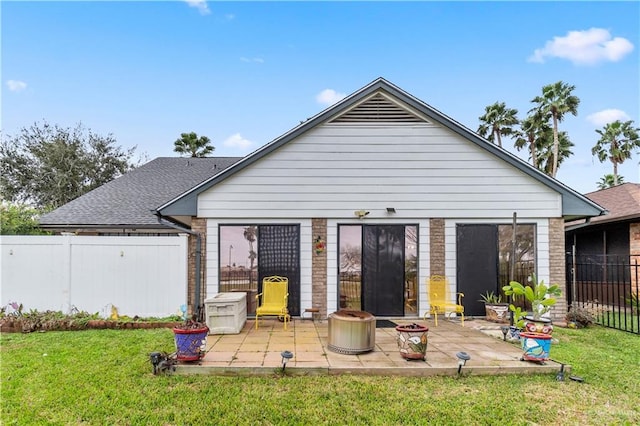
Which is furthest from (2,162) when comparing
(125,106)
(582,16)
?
(582,16)

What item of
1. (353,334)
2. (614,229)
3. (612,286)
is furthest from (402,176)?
(614,229)

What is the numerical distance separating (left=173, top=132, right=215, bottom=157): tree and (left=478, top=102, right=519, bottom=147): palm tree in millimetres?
21004

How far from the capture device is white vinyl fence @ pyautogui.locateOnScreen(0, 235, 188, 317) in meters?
7.00

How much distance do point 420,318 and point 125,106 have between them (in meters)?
14.7

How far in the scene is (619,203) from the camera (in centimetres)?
1161

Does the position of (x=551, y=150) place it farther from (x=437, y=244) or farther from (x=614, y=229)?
(x=437, y=244)

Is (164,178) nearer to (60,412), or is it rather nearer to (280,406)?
(60,412)

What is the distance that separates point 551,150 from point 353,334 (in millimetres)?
Answer: 24982

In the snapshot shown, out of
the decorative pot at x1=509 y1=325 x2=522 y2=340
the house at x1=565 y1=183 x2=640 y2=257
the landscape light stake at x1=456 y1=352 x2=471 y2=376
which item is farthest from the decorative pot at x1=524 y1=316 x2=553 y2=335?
the house at x1=565 y1=183 x2=640 y2=257

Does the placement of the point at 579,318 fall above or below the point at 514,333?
below

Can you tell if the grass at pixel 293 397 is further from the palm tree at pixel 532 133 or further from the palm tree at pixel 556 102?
the palm tree at pixel 532 133

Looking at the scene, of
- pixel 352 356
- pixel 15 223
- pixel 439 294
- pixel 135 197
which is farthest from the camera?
pixel 135 197

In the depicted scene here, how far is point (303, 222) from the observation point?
7.58m

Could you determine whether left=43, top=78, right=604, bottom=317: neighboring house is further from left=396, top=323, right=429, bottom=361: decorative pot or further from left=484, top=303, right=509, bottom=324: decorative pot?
left=396, top=323, right=429, bottom=361: decorative pot
